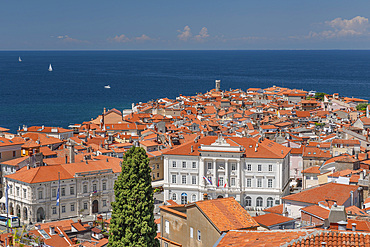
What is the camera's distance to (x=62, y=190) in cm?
4791

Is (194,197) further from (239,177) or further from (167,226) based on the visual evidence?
(167,226)

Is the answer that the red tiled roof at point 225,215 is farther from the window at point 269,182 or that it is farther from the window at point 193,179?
the window at point 193,179

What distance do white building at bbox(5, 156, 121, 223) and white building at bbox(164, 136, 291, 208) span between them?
6.05 meters

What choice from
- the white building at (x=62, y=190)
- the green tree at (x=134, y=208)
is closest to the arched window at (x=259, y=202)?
the white building at (x=62, y=190)

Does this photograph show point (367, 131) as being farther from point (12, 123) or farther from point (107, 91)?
point (107, 91)

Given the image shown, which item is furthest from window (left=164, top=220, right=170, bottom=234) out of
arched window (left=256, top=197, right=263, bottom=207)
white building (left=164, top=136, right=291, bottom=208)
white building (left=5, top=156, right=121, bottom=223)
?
arched window (left=256, top=197, right=263, bottom=207)

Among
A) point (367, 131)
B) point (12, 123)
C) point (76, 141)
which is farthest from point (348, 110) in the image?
point (12, 123)

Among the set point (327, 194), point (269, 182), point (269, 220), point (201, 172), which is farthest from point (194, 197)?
point (269, 220)

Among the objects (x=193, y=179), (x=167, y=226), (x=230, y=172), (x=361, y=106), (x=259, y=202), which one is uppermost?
(x=167, y=226)

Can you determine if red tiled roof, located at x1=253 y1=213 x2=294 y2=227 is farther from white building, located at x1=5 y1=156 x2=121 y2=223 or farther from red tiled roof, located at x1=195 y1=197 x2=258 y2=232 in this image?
white building, located at x1=5 y1=156 x2=121 y2=223

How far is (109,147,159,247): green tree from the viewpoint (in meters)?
22.2

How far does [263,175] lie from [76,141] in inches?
1063

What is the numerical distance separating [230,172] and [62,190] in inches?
581

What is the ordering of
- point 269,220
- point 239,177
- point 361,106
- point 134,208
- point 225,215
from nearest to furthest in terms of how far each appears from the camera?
point 225,215
point 134,208
point 269,220
point 239,177
point 361,106
